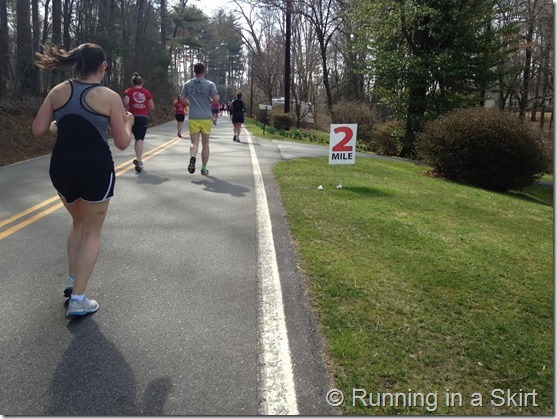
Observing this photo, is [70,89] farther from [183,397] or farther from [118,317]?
[183,397]

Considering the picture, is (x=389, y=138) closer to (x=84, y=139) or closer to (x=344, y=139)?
(x=344, y=139)

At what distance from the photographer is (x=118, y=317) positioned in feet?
10.7

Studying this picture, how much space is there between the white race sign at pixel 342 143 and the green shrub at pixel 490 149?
4656mm

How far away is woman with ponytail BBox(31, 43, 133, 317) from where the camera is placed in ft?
9.98

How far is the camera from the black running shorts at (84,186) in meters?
3.08

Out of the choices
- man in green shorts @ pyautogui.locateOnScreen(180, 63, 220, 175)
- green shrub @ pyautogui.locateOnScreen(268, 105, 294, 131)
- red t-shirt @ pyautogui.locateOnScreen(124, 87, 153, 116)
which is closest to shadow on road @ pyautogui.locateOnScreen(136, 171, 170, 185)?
man in green shorts @ pyautogui.locateOnScreen(180, 63, 220, 175)

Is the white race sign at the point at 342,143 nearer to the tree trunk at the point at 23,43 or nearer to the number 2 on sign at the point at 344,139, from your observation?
the number 2 on sign at the point at 344,139

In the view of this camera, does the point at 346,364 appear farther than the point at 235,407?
Yes

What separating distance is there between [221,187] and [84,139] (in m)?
5.05

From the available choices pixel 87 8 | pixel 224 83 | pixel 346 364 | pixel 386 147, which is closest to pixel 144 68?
pixel 87 8

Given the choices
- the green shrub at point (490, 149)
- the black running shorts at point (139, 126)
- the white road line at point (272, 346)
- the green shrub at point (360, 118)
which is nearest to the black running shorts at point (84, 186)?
the white road line at point (272, 346)

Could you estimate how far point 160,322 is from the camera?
3193 mm

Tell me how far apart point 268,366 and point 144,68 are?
39.7m

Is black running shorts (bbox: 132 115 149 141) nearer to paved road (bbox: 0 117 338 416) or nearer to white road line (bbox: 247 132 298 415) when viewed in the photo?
paved road (bbox: 0 117 338 416)
